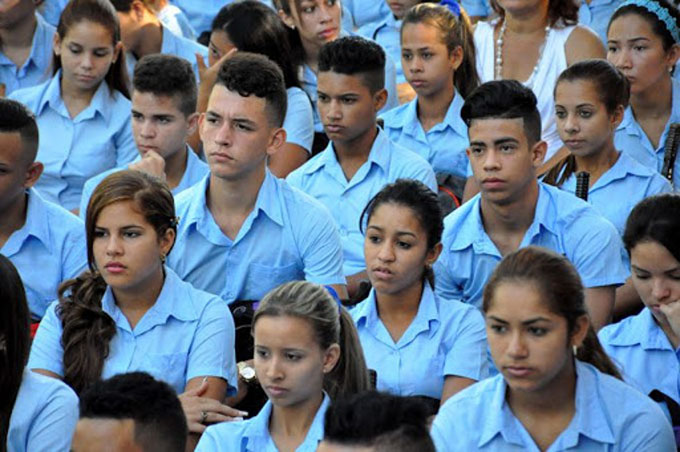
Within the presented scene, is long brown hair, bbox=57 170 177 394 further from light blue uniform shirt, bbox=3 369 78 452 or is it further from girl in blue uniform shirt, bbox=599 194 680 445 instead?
girl in blue uniform shirt, bbox=599 194 680 445

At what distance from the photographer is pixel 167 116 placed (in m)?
5.01

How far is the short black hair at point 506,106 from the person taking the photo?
445 centimetres

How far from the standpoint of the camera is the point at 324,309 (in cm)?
353

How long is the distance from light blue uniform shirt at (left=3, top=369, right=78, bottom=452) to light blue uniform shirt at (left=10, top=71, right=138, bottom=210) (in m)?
2.26

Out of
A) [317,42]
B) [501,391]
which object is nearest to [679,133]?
[317,42]

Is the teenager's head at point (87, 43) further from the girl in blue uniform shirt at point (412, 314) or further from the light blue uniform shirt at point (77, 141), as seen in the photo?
the girl in blue uniform shirt at point (412, 314)

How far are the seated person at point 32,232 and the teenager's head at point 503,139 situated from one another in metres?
1.26

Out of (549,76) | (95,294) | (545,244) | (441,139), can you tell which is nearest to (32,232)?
(95,294)

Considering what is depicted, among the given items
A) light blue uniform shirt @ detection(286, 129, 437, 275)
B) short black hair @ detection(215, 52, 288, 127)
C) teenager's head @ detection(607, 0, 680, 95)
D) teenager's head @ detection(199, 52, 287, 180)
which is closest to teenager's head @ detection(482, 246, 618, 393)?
teenager's head @ detection(199, 52, 287, 180)

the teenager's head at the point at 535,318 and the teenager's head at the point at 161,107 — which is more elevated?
the teenager's head at the point at 161,107

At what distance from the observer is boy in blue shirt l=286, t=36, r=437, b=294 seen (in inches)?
197

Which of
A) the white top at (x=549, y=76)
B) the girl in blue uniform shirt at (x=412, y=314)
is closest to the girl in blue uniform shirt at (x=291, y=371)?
the girl in blue uniform shirt at (x=412, y=314)

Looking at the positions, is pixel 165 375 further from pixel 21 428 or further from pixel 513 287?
pixel 513 287

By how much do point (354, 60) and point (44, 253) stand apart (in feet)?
4.44
